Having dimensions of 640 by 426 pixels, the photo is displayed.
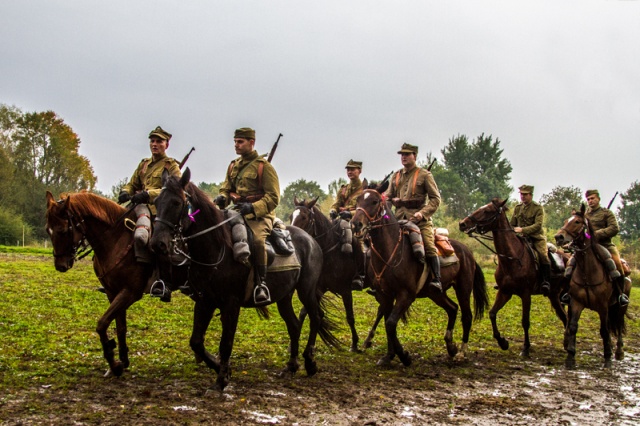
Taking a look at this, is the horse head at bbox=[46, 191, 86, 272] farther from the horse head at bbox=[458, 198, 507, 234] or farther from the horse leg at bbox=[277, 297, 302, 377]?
the horse head at bbox=[458, 198, 507, 234]

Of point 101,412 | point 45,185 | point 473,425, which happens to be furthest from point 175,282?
point 45,185

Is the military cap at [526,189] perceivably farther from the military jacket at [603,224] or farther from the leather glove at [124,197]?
the leather glove at [124,197]

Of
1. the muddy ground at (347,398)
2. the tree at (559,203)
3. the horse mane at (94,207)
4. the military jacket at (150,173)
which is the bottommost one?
the muddy ground at (347,398)

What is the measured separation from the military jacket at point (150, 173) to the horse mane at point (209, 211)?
1.29 metres

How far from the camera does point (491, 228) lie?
13227mm

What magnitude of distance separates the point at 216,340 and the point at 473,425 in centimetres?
639

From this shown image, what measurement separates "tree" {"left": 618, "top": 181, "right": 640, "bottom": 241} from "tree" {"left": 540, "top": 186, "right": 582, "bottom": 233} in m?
14.3

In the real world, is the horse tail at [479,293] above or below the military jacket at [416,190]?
below

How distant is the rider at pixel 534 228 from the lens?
13.8m

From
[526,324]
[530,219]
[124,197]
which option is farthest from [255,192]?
[530,219]

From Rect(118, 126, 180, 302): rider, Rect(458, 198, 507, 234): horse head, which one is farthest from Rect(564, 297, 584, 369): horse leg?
Rect(118, 126, 180, 302): rider

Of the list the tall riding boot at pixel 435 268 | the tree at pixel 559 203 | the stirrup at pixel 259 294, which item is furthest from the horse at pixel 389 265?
the tree at pixel 559 203

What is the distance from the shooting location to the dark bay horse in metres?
12.9

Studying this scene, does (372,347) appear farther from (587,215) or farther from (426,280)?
(587,215)
